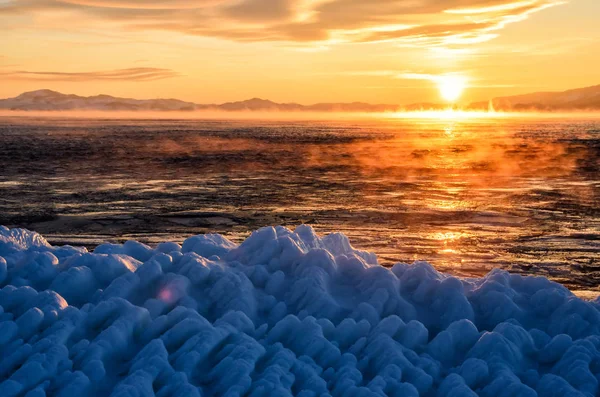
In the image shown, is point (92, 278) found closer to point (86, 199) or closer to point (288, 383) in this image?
point (288, 383)

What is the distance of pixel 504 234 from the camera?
47.2 feet

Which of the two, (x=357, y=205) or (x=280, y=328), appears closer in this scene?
(x=280, y=328)

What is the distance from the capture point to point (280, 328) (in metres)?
5.28

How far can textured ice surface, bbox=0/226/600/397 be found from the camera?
4.77 m

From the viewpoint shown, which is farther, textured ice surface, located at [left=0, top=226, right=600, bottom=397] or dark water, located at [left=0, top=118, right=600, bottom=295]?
dark water, located at [left=0, top=118, right=600, bottom=295]

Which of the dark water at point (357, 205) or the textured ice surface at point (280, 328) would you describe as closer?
the textured ice surface at point (280, 328)

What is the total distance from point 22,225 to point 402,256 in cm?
877

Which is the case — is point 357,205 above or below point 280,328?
below

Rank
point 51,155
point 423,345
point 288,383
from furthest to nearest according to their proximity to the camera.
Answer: point 51,155, point 423,345, point 288,383

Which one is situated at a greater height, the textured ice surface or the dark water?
the textured ice surface

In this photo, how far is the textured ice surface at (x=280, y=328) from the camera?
4766mm

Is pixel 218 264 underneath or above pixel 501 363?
above

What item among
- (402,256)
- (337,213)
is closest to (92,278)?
(402,256)

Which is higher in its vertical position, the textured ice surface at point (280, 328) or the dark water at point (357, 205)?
the textured ice surface at point (280, 328)
